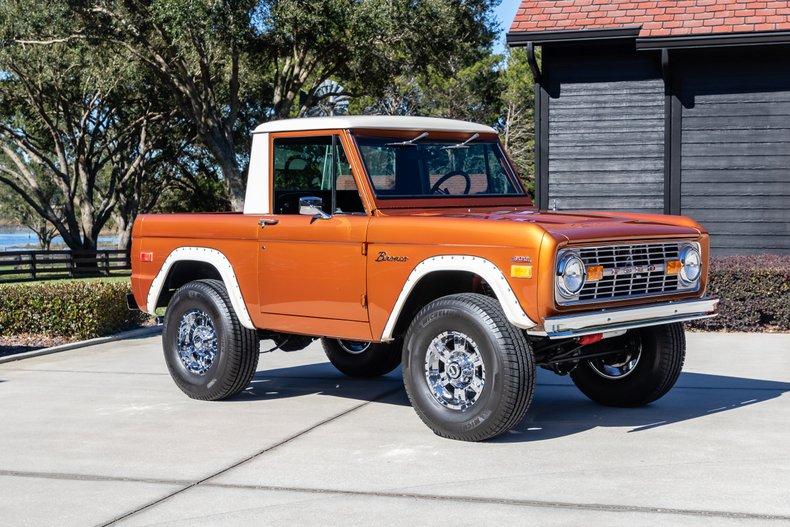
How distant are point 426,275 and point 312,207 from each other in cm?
105

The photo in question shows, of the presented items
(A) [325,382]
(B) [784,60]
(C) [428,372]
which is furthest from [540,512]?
(B) [784,60]

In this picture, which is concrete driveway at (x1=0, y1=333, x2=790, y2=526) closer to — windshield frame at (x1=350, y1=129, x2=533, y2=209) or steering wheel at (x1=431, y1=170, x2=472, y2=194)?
windshield frame at (x1=350, y1=129, x2=533, y2=209)

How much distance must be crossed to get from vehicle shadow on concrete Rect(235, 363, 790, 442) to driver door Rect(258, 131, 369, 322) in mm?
1223

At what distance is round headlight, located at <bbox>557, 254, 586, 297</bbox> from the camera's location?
22.1 ft

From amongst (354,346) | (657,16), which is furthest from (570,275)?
(657,16)

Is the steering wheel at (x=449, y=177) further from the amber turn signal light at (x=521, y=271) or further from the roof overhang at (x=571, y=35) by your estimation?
the roof overhang at (x=571, y=35)

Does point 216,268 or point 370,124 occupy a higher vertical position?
point 370,124

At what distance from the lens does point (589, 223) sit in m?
7.22

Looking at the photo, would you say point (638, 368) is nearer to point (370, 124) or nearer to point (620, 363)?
point (620, 363)

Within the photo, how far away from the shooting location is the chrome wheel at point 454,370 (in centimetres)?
709

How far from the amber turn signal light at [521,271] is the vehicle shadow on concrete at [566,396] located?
1.16 meters

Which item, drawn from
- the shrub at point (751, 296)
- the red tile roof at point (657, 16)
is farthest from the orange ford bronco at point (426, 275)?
the red tile roof at point (657, 16)

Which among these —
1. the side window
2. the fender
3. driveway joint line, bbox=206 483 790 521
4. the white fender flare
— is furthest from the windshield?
driveway joint line, bbox=206 483 790 521

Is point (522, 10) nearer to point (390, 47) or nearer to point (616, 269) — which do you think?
point (616, 269)
